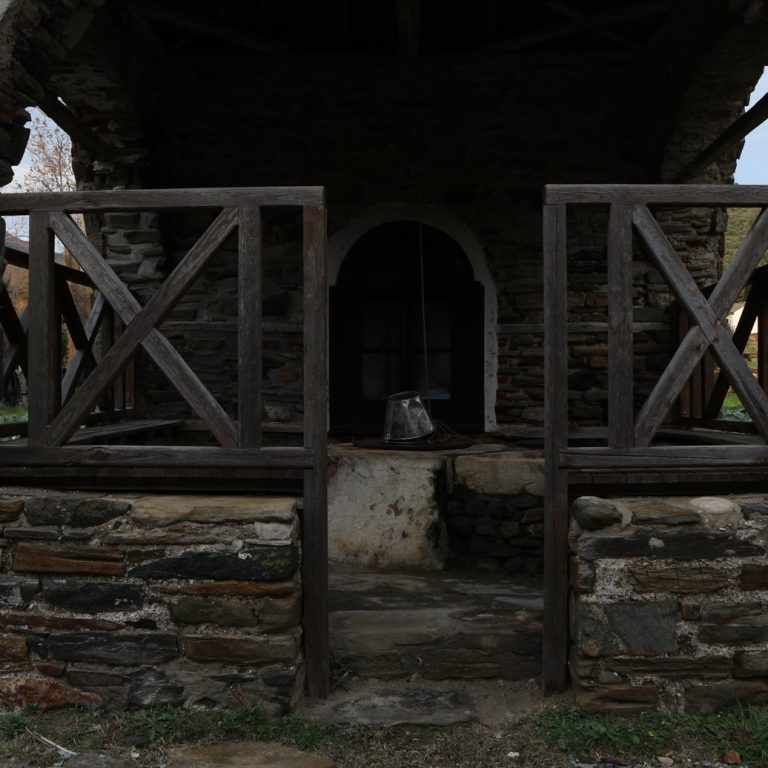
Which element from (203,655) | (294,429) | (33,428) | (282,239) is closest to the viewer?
(203,655)

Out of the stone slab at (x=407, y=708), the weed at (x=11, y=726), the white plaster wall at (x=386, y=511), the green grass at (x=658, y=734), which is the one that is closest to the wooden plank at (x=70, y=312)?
the white plaster wall at (x=386, y=511)

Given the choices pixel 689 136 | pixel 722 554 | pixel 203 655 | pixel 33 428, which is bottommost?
pixel 203 655

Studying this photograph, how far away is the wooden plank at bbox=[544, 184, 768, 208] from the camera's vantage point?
10.2ft

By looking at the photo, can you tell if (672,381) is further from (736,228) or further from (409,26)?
(736,228)

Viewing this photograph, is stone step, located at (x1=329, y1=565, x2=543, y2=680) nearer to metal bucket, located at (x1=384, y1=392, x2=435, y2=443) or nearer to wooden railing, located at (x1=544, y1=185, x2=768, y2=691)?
wooden railing, located at (x1=544, y1=185, x2=768, y2=691)

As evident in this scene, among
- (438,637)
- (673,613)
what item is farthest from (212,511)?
(673,613)

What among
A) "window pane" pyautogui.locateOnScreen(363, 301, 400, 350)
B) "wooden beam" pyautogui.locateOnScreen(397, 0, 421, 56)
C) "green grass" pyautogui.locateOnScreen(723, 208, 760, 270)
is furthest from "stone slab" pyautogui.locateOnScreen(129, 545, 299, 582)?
"green grass" pyautogui.locateOnScreen(723, 208, 760, 270)

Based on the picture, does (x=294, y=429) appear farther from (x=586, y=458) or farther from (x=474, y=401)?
(x=586, y=458)

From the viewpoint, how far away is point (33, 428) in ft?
10.4

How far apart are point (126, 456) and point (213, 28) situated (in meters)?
3.54

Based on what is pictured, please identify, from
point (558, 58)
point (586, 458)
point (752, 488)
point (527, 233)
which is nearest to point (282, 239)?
point (527, 233)

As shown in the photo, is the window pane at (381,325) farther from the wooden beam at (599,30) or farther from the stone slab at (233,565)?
the stone slab at (233,565)

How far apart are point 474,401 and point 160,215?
8.88 feet

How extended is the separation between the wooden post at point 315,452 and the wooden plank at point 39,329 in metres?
1.08
